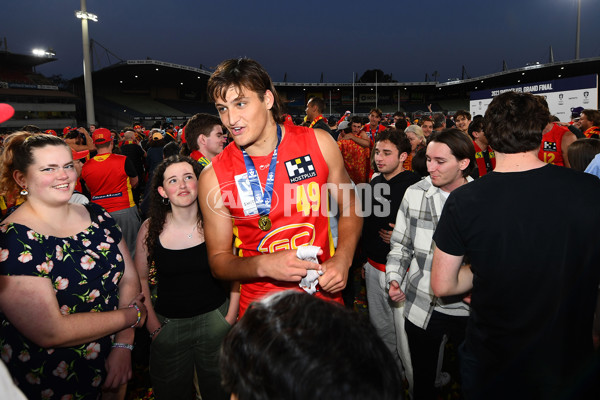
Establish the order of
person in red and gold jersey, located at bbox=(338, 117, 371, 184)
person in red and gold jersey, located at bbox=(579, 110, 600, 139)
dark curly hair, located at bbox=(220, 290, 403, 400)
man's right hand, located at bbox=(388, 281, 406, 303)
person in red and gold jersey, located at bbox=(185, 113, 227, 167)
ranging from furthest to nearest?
person in red and gold jersey, located at bbox=(338, 117, 371, 184) < person in red and gold jersey, located at bbox=(579, 110, 600, 139) < person in red and gold jersey, located at bbox=(185, 113, 227, 167) < man's right hand, located at bbox=(388, 281, 406, 303) < dark curly hair, located at bbox=(220, 290, 403, 400)

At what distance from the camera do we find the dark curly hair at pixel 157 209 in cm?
265

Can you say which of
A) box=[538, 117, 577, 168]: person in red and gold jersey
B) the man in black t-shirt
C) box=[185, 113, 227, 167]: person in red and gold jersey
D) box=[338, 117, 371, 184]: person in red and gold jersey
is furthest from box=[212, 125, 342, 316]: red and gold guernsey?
box=[538, 117, 577, 168]: person in red and gold jersey

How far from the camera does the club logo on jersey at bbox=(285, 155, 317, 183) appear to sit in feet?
6.77

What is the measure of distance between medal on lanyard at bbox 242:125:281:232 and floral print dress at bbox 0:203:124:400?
959 millimetres

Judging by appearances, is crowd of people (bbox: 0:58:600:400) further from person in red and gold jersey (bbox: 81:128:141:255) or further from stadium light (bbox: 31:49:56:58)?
stadium light (bbox: 31:49:56:58)

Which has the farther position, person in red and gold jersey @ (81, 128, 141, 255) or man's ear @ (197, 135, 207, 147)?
person in red and gold jersey @ (81, 128, 141, 255)

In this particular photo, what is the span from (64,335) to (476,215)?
2.13 meters

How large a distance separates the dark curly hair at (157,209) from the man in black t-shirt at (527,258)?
189cm

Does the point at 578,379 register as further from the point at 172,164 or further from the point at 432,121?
the point at 432,121

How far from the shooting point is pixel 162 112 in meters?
44.0

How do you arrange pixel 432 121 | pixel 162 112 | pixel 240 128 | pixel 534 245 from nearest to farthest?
pixel 534 245, pixel 240 128, pixel 432 121, pixel 162 112

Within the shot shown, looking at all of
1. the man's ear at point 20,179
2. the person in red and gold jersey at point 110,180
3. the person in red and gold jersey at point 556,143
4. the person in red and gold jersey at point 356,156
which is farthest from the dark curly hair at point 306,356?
the person in red and gold jersey at point 556,143

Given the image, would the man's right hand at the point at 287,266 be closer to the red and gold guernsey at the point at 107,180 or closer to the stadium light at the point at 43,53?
the red and gold guernsey at the point at 107,180

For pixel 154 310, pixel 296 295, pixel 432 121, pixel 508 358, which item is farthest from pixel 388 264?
pixel 432 121
